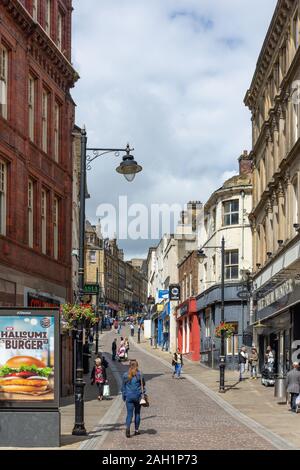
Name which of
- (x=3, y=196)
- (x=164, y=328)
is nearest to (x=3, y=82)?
(x=3, y=196)

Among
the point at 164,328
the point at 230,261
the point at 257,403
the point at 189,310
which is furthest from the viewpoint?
the point at 164,328

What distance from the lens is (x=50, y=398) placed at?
1630 cm

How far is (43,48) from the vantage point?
97.0ft

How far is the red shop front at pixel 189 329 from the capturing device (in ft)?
194

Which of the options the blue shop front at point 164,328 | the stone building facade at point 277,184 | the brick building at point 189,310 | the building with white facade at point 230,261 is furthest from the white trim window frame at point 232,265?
the blue shop front at point 164,328

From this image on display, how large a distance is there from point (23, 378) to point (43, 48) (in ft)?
54.1

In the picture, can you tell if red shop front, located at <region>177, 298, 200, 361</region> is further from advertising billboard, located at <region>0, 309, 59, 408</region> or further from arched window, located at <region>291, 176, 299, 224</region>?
advertising billboard, located at <region>0, 309, 59, 408</region>

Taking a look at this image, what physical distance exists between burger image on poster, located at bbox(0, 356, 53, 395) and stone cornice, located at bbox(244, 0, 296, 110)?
71.4 feet

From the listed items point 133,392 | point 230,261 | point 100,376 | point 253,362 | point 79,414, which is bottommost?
point 253,362

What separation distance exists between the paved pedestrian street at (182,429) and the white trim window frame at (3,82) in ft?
33.2

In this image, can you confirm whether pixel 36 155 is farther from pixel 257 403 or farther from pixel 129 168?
pixel 257 403

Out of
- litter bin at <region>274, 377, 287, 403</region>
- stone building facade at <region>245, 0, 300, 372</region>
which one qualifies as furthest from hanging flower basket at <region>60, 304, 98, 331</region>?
stone building facade at <region>245, 0, 300, 372</region>

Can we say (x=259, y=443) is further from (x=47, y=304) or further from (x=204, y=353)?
(x=204, y=353)

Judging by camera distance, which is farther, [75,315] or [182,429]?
[182,429]
